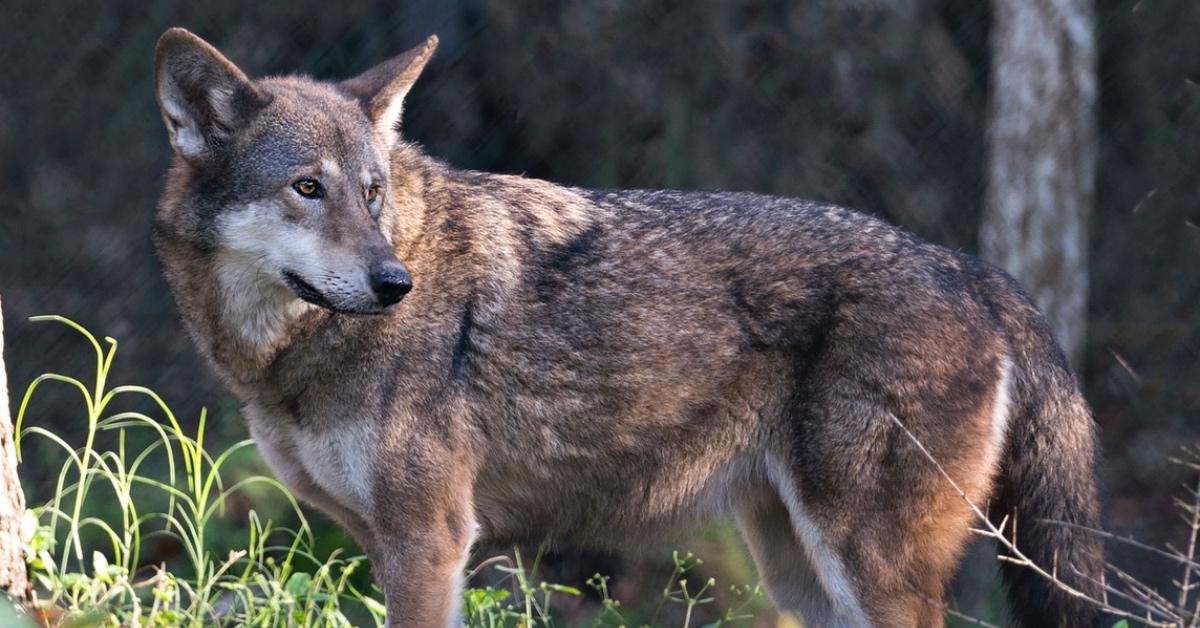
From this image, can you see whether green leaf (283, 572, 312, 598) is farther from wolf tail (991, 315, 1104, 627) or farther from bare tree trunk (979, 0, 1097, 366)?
bare tree trunk (979, 0, 1097, 366)

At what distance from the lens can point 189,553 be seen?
14.4ft

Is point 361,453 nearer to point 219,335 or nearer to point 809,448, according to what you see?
point 219,335

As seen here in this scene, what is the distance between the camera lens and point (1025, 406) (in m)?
4.15

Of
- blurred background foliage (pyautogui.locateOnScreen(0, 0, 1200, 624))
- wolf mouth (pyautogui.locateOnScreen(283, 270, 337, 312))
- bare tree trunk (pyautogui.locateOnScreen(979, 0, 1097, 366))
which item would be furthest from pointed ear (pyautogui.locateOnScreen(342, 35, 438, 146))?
bare tree trunk (pyautogui.locateOnScreen(979, 0, 1097, 366))

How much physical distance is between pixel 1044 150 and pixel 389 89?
3.24m

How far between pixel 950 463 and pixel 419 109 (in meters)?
2.72

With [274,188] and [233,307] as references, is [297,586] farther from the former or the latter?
Result: [274,188]

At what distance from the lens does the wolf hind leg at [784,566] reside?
442cm

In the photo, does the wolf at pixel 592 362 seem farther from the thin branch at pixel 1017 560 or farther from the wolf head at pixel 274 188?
the thin branch at pixel 1017 560

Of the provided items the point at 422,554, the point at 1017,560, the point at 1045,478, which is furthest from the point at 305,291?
the point at 1045,478

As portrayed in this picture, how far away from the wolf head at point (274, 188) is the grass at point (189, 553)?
54 centimetres

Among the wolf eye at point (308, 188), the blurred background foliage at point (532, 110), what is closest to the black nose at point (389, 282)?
the wolf eye at point (308, 188)

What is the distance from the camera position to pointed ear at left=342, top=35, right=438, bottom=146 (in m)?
3.99

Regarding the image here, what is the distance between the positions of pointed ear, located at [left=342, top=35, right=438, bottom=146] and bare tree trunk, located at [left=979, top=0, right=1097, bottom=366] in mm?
2981
